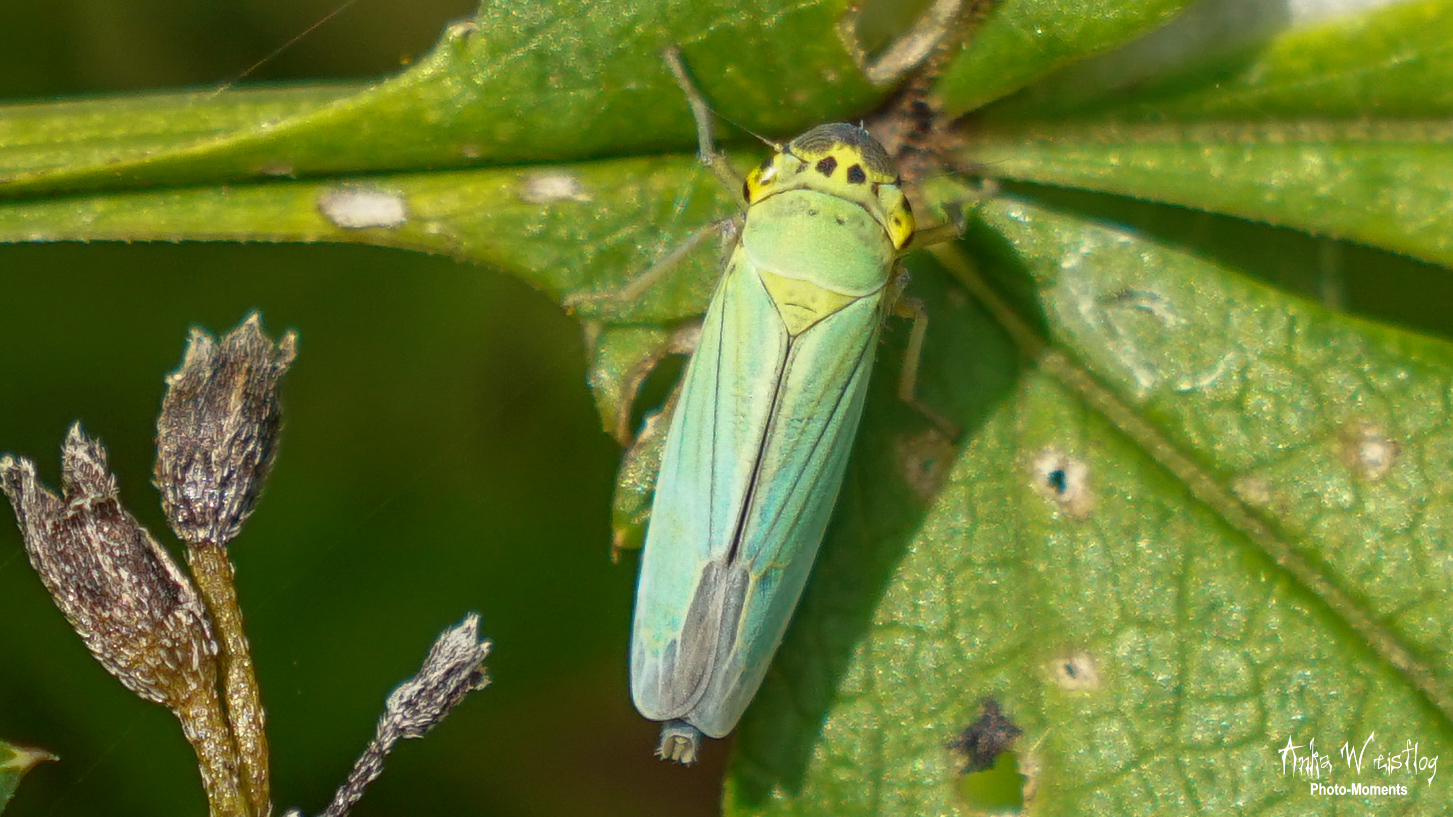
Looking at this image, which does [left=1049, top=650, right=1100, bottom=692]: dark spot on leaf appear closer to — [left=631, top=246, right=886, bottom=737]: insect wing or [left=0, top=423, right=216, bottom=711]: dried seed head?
[left=631, top=246, right=886, bottom=737]: insect wing

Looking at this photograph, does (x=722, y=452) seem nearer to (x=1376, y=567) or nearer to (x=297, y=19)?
(x=1376, y=567)

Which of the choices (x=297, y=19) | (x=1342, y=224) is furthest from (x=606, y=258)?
(x=1342, y=224)

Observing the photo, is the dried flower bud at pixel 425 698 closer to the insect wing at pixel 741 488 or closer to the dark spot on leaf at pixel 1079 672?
the insect wing at pixel 741 488

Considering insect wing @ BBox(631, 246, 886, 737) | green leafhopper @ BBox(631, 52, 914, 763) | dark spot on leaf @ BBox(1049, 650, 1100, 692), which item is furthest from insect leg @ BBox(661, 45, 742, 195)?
dark spot on leaf @ BBox(1049, 650, 1100, 692)

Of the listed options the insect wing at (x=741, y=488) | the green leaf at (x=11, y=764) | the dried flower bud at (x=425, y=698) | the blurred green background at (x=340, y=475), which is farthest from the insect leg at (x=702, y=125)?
the green leaf at (x=11, y=764)

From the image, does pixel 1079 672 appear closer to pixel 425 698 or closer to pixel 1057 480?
pixel 1057 480

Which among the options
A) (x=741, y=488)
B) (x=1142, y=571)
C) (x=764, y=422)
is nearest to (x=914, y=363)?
(x=764, y=422)
